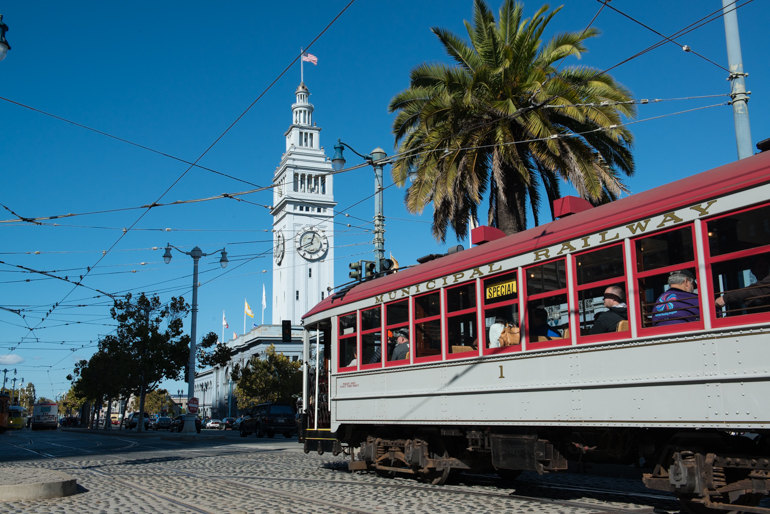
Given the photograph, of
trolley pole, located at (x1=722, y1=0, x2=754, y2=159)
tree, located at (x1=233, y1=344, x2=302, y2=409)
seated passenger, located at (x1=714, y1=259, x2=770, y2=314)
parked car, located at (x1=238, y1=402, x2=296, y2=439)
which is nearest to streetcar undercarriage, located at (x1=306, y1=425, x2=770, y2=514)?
seated passenger, located at (x1=714, y1=259, x2=770, y2=314)

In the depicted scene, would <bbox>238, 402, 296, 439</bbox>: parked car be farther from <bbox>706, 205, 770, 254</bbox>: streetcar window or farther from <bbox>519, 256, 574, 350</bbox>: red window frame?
<bbox>706, 205, 770, 254</bbox>: streetcar window

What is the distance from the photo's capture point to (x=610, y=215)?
781 cm

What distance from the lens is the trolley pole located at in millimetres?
10133

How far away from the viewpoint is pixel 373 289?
12.0 meters

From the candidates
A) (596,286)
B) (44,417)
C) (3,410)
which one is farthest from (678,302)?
(44,417)

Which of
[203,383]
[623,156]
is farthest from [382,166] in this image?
[203,383]

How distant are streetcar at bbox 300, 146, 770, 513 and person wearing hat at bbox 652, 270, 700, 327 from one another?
20 millimetres

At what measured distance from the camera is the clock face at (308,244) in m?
84.8

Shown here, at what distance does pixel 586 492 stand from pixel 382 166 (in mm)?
10687

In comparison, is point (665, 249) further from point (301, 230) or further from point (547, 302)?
point (301, 230)

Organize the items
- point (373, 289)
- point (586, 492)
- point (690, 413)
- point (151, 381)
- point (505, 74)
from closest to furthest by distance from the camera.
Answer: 1. point (690, 413)
2. point (586, 492)
3. point (373, 289)
4. point (505, 74)
5. point (151, 381)

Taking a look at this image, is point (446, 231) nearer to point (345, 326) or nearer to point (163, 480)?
point (345, 326)

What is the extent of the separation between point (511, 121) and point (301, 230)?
70.5 meters

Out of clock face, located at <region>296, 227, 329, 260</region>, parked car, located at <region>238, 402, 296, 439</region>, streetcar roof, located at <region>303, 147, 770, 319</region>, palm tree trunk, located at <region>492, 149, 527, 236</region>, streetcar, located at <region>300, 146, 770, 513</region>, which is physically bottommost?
parked car, located at <region>238, 402, 296, 439</region>
